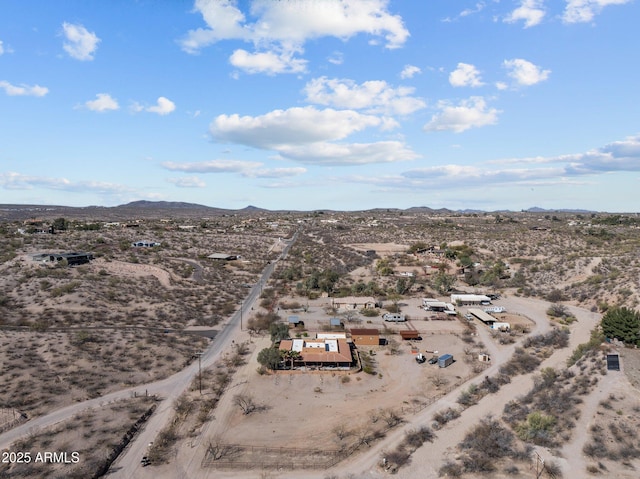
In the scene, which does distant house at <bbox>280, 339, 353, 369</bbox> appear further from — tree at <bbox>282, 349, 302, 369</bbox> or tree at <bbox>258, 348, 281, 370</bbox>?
tree at <bbox>258, 348, 281, 370</bbox>

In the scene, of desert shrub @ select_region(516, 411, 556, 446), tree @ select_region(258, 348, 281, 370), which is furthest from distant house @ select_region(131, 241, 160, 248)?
desert shrub @ select_region(516, 411, 556, 446)

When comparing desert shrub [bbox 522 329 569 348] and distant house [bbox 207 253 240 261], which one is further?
distant house [bbox 207 253 240 261]

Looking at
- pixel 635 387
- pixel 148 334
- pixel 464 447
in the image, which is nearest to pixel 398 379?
pixel 464 447

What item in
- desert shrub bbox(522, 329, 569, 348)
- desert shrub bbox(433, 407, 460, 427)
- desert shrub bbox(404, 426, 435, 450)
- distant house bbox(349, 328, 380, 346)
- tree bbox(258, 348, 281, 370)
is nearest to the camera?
desert shrub bbox(404, 426, 435, 450)

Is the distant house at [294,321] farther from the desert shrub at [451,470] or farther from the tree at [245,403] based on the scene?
the desert shrub at [451,470]

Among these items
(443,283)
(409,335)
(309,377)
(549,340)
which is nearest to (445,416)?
(309,377)

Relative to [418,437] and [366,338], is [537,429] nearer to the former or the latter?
[418,437]
